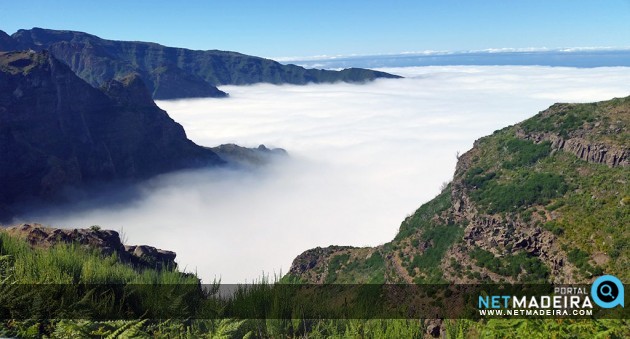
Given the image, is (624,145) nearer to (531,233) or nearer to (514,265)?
(531,233)

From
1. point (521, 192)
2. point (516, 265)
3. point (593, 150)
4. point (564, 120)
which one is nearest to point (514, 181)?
point (521, 192)

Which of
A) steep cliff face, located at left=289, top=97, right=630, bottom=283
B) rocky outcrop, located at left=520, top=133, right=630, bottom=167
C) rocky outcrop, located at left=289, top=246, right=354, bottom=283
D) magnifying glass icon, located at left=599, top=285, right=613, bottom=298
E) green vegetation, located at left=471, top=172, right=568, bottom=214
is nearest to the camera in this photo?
magnifying glass icon, located at left=599, top=285, right=613, bottom=298

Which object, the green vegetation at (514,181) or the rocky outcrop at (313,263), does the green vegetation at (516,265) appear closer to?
the green vegetation at (514,181)

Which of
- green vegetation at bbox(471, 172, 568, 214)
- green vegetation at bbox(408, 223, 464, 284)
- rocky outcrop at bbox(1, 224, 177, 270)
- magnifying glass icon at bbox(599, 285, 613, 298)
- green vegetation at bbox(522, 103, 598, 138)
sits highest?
green vegetation at bbox(522, 103, 598, 138)

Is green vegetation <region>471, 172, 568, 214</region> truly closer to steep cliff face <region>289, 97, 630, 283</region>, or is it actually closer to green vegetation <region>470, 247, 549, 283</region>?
steep cliff face <region>289, 97, 630, 283</region>

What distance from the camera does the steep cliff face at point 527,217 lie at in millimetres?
51500

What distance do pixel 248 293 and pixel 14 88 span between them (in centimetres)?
24289

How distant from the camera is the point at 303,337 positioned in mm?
8250

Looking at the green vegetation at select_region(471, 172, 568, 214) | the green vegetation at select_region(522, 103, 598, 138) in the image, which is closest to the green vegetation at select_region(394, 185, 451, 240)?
the green vegetation at select_region(471, 172, 568, 214)

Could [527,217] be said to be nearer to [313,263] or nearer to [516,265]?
[516,265]

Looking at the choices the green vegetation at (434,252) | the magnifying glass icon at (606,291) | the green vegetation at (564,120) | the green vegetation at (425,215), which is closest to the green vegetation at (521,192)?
the green vegetation at (434,252)

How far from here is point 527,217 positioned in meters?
63.4

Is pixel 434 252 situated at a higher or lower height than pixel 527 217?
lower

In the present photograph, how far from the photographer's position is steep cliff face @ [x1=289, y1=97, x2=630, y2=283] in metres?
51.5
